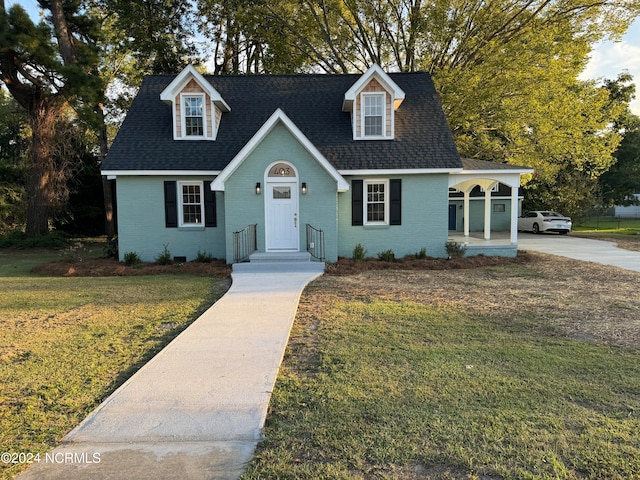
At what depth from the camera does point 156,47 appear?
24688mm

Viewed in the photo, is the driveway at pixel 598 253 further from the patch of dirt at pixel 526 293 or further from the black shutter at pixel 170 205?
the black shutter at pixel 170 205

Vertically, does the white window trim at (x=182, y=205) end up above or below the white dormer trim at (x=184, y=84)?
below

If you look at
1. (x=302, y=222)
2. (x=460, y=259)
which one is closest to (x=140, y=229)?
(x=302, y=222)

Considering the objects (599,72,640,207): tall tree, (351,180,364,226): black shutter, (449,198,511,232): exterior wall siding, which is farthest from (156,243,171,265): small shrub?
(599,72,640,207): tall tree

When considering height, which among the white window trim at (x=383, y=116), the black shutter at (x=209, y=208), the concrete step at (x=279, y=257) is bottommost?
the concrete step at (x=279, y=257)

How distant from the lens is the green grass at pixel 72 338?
397 centimetres

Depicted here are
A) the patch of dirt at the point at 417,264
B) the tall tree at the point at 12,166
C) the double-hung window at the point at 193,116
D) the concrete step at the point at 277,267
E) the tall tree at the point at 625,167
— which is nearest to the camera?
the concrete step at the point at 277,267

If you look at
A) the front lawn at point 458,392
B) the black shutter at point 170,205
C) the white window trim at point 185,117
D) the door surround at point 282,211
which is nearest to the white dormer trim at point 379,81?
the door surround at point 282,211

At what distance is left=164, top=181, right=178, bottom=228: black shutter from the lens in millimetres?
14562

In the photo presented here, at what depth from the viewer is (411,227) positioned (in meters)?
14.8

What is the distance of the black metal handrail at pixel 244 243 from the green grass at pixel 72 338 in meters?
2.07

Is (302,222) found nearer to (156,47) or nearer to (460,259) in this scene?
(460,259)

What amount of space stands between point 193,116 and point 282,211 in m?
4.98

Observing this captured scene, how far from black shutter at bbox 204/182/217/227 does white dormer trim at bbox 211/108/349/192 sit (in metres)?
1.70
